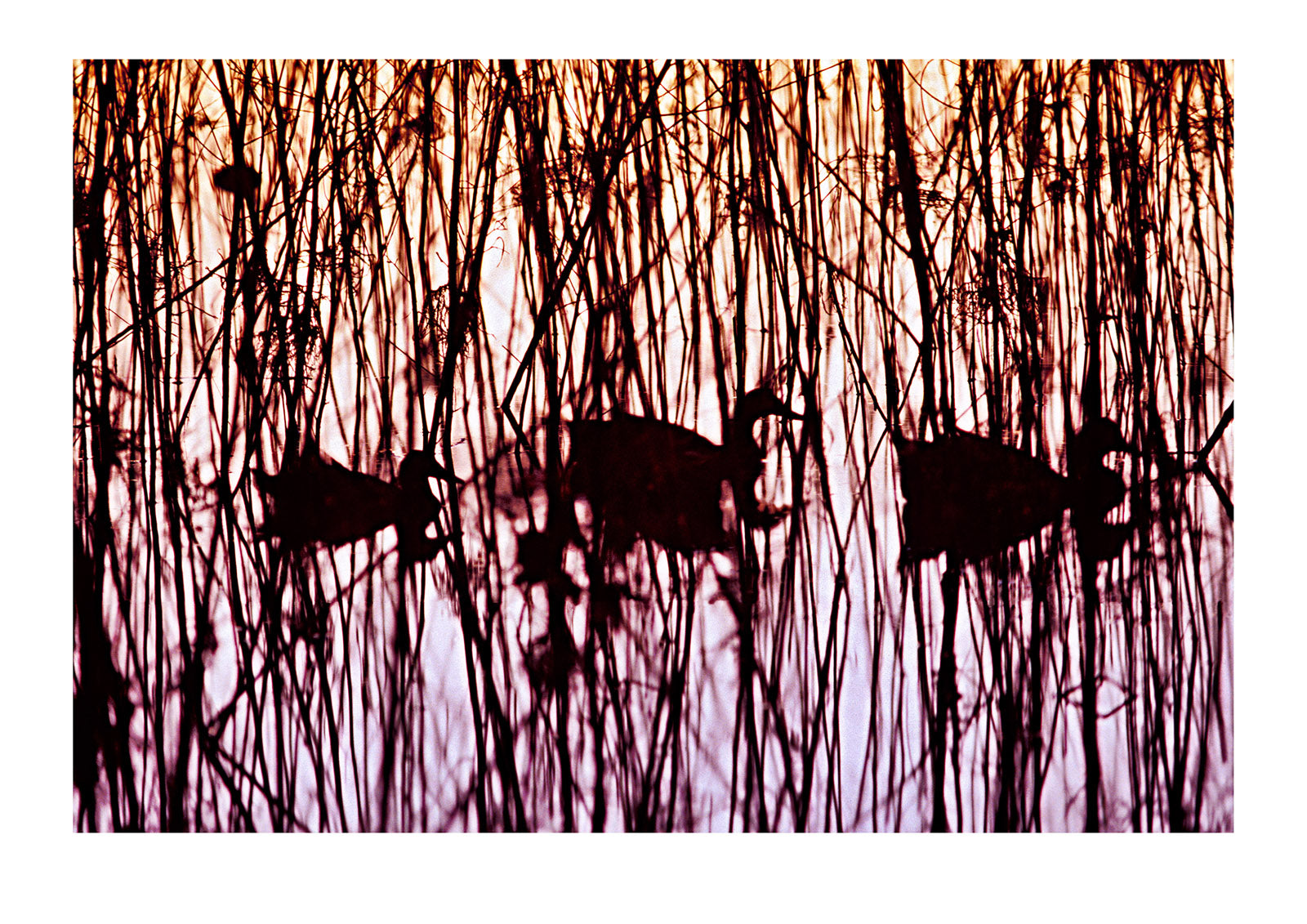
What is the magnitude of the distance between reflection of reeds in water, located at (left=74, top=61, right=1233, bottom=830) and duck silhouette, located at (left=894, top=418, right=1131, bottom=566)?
0.08 feet

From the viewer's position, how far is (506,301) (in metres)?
2.13

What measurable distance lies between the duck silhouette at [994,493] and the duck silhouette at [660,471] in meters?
0.26

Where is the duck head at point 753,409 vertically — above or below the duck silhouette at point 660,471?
above

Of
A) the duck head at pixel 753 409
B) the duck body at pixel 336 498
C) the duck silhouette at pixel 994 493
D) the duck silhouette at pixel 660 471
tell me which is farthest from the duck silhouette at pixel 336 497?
the duck silhouette at pixel 994 493

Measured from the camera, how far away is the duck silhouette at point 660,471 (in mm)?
2127

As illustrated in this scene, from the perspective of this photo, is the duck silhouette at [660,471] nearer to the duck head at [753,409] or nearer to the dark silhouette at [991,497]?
the duck head at [753,409]

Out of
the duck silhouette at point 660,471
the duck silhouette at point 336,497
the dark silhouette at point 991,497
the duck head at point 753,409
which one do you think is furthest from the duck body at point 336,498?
the dark silhouette at point 991,497

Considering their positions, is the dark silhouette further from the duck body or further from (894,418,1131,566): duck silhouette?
the duck body

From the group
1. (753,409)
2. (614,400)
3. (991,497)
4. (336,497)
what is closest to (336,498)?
(336,497)

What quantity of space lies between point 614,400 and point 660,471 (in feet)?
0.50

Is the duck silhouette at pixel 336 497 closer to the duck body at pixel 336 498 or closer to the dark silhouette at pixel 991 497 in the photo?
the duck body at pixel 336 498
